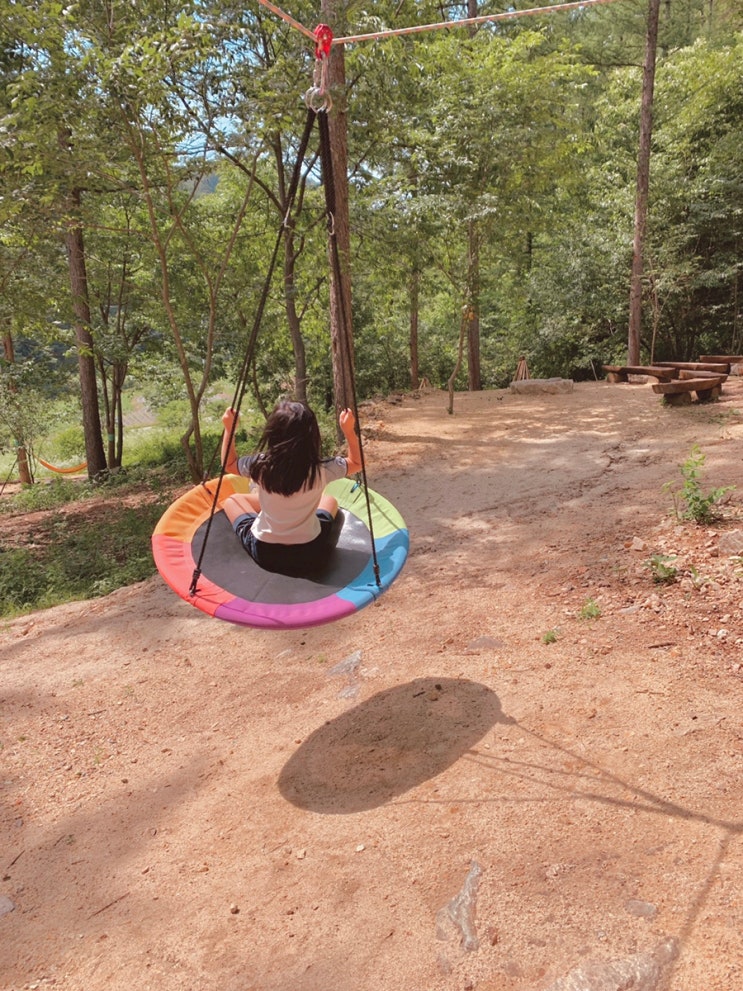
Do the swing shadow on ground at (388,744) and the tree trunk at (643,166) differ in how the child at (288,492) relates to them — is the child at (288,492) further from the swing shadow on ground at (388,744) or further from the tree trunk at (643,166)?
the tree trunk at (643,166)

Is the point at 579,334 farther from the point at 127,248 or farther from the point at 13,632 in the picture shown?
the point at 13,632

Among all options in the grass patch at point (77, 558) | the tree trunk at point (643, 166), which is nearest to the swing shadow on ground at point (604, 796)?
A: the grass patch at point (77, 558)

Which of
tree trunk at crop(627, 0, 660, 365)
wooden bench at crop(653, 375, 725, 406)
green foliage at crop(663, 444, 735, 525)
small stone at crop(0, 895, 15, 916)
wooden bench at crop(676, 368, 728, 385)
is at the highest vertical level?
tree trunk at crop(627, 0, 660, 365)

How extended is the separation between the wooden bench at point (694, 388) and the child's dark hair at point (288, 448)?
670 centimetres

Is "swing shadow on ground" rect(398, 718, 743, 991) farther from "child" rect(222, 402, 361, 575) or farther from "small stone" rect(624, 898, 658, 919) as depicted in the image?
"child" rect(222, 402, 361, 575)

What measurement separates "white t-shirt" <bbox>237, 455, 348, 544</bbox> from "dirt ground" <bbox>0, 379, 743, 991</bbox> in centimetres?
92

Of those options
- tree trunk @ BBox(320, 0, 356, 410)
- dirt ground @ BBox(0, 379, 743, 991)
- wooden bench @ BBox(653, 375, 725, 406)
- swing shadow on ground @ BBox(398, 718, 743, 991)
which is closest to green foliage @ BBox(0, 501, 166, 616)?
dirt ground @ BBox(0, 379, 743, 991)

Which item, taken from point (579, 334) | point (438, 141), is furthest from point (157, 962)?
point (579, 334)

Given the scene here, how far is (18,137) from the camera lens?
17.9 ft

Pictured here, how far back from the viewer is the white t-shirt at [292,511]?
2994 mm

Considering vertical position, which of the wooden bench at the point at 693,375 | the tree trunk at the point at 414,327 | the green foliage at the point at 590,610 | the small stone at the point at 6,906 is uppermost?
the tree trunk at the point at 414,327

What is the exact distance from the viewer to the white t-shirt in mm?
2994

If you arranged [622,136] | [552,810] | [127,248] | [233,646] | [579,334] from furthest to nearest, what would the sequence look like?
[579,334] → [622,136] → [127,248] → [233,646] → [552,810]

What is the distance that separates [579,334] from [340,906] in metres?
15.7
